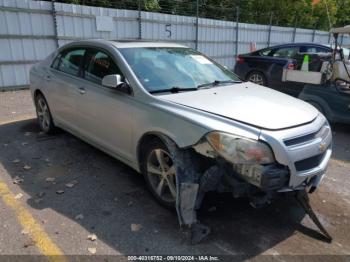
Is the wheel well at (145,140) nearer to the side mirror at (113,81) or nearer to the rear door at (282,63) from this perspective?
the side mirror at (113,81)

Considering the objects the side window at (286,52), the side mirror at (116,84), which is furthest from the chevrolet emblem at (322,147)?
the side window at (286,52)

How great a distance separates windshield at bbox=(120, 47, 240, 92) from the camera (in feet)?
12.5

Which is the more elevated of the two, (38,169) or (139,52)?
(139,52)

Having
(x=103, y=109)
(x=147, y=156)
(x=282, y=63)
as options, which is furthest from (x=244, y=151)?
(x=282, y=63)

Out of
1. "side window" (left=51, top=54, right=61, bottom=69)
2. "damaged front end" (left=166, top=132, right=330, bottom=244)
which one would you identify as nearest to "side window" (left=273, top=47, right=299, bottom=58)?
"side window" (left=51, top=54, right=61, bottom=69)

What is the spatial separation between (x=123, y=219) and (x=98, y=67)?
203cm

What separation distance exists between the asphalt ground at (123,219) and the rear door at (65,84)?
682 millimetres

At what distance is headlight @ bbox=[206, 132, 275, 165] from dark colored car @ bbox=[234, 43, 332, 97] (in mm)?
6536

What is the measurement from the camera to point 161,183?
356 cm

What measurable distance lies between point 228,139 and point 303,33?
20.7 meters

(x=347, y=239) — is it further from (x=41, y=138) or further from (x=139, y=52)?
(x=41, y=138)

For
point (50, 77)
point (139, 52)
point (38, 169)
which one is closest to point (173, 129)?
point (139, 52)

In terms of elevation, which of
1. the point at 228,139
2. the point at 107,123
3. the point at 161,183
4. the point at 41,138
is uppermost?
the point at 228,139

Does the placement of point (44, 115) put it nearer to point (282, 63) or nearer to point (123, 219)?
point (123, 219)
